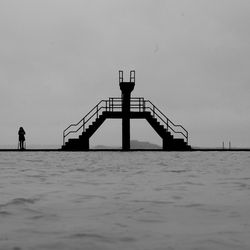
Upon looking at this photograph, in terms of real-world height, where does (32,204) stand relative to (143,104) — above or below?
below

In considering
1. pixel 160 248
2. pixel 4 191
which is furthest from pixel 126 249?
pixel 4 191

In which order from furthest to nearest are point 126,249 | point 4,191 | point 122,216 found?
point 4,191 < point 122,216 < point 126,249

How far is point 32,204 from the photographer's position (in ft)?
28.9

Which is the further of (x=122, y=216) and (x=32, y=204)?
(x=32, y=204)

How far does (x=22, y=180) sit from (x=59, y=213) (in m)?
6.19

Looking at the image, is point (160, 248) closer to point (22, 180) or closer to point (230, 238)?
point (230, 238)

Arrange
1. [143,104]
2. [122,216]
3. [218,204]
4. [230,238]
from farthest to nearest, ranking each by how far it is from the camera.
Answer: [143,104] → [218,204] → [122,216] → [230,238]

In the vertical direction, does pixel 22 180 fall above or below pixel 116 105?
below

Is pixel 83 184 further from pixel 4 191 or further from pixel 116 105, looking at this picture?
pixel 116 105

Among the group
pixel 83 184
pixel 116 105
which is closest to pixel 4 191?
pixel 83 184

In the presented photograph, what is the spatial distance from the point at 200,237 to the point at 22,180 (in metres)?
8.53

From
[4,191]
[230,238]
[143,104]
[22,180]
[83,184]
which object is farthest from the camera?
[143,104]

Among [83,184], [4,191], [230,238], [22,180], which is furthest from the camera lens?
[22,180]

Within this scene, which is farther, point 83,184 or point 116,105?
point 116,105
